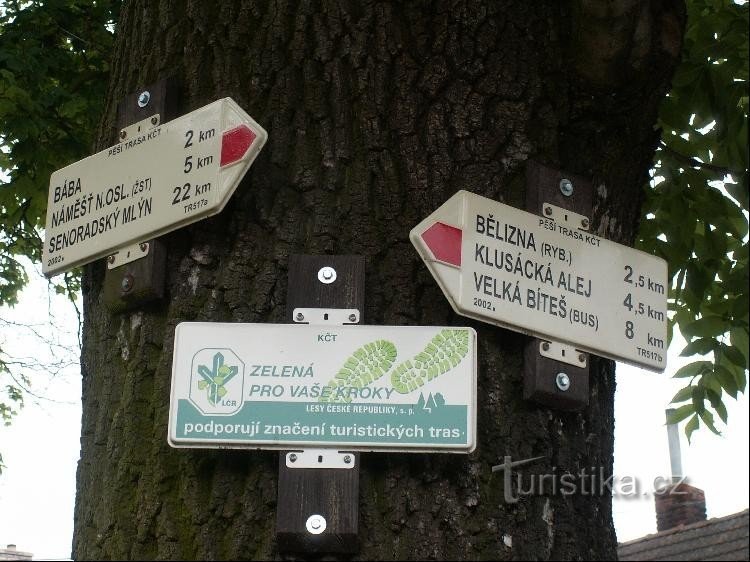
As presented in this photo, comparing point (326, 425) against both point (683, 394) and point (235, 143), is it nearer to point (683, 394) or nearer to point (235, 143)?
point (235, 143)

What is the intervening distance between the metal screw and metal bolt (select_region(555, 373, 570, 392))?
404 millimetres

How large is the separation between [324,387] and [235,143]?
544mm

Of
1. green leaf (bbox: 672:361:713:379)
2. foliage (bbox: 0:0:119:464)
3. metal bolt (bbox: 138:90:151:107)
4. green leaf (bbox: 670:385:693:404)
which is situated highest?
foliage (bbox: 0:0:119:464)

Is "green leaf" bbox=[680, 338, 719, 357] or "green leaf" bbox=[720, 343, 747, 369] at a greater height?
"green leaf" bbox=[680, 338, 719, 357]

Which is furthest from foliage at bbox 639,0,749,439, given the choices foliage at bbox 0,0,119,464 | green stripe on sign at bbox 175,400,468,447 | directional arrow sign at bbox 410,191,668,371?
foliage at bbox 0,0,119,464

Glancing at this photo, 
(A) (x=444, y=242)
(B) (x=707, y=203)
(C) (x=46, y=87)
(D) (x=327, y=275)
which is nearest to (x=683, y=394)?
(B) (x=707, y=203)

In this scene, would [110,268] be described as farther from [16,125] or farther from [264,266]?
[16,125]

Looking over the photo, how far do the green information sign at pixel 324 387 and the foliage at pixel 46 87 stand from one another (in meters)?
2.19

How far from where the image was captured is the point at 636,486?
235 centimetres

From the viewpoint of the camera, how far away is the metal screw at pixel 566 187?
2291 millimetres

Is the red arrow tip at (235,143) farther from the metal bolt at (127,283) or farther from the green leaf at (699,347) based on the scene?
the green leaf at (699,347)

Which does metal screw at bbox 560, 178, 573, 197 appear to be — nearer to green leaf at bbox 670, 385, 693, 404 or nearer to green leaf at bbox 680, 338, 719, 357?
green leaf at bbox 680, 338, 719, 357

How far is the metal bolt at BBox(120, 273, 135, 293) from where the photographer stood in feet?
7.17

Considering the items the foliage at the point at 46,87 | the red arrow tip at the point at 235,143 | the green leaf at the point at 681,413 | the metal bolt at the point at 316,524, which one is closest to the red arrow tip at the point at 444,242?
the red arrow tip at the point at 235,143
